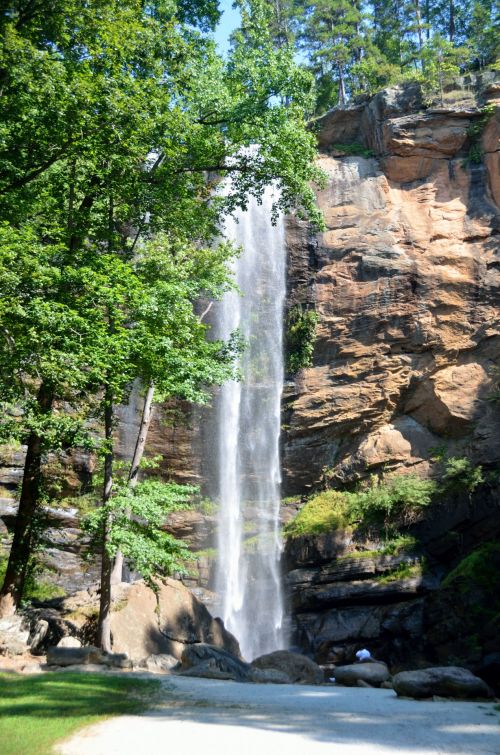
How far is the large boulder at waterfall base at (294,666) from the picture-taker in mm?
14391

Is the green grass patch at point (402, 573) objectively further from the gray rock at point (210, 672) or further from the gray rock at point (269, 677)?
the gray rock at point (210, 672)

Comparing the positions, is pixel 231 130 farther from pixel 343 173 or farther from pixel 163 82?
pixel 343 173

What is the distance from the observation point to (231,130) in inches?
619

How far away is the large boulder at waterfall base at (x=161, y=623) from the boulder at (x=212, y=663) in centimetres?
96

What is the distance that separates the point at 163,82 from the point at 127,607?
37.9 ft

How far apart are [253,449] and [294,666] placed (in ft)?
36.3

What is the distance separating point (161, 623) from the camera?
15539 millimetres

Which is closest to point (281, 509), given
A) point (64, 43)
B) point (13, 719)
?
point (64, 43)

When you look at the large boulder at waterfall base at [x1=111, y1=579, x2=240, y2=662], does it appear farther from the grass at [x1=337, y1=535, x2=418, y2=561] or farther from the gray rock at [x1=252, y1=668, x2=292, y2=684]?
the grass at [x1=337, y1=535, x2=418, y2=561]

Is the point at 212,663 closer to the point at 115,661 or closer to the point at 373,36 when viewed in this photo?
the point at 115,661

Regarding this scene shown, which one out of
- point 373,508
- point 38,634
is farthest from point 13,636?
point 373,508

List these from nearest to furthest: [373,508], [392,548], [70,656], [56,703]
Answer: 1. [56,703]
2. [70,656]
3. [392,548]
4. [373,508]

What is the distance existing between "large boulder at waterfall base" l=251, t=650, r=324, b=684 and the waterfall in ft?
19.5

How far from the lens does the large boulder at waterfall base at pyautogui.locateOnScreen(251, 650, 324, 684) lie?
14.4m
